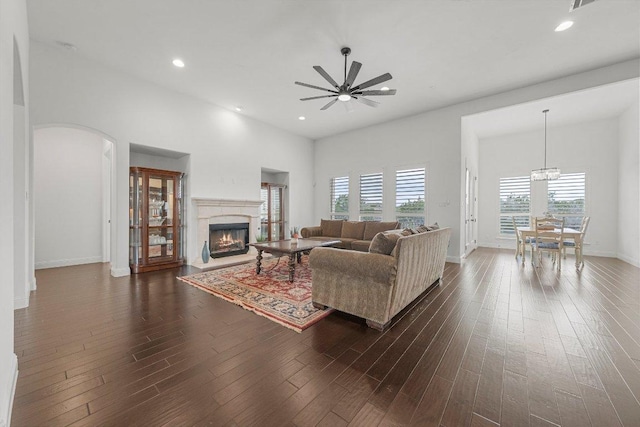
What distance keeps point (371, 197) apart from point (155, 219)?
17.2ft

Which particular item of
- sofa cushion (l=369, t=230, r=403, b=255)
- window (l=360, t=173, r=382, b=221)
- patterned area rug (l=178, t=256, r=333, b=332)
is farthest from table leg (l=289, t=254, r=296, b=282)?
window (l=360, t=173, r=382, b=221)

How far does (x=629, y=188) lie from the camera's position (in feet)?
18.0

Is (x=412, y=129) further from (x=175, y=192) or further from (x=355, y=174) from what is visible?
(x=175, y=192)

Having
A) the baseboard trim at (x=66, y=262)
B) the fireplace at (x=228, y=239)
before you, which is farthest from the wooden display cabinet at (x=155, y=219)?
the baseboard trim at (x=66, y=262)

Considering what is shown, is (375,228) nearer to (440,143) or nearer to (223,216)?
(440,143)

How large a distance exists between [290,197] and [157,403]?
6.29 m

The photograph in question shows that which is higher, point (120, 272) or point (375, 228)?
point (375, 228)

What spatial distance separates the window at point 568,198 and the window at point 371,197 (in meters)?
4.86

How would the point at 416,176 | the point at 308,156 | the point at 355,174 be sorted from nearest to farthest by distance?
the point at 416,176 < the point at 355,174 < the point at 308,156

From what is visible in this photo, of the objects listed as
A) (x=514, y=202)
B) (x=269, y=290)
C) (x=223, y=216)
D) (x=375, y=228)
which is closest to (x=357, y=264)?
(x=269, y=290)

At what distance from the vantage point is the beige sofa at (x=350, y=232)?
18.0 feet

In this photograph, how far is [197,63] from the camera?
4.05 metres

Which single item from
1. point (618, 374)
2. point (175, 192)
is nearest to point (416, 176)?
point (618, 374)

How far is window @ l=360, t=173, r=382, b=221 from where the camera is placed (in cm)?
692
